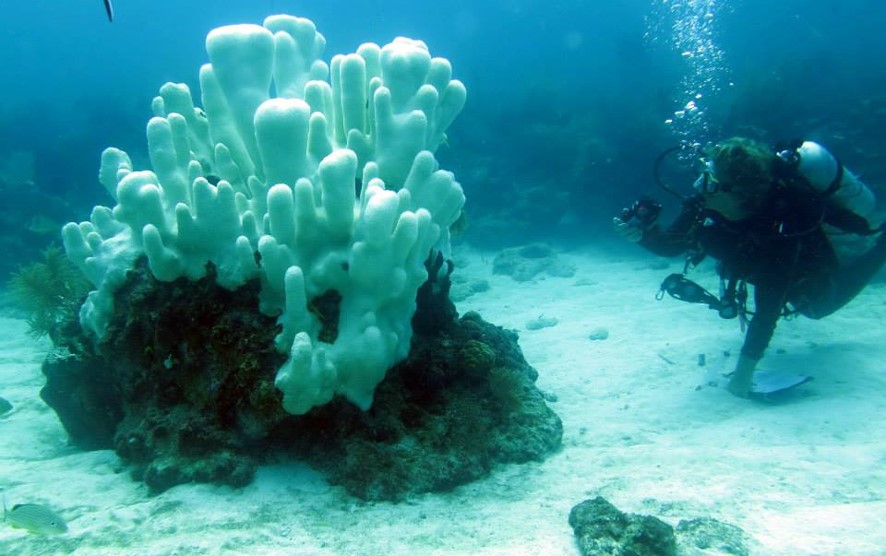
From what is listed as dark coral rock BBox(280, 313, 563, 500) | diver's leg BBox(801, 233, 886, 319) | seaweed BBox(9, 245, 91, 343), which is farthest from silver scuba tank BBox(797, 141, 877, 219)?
seaweed BBox(9, 245, 91, 343)

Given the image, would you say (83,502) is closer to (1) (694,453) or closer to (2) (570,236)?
(1) (694,453)

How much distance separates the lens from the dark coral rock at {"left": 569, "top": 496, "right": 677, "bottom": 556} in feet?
8.27

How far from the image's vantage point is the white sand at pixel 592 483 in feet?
8.71

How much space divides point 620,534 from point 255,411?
2.21m

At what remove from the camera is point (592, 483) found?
341 centimetres

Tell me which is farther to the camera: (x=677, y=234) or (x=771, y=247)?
(x=677, y=234)

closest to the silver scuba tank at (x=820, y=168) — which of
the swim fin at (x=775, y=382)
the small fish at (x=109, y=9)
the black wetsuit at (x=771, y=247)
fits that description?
the black wetsuit at (x=771, y=247)

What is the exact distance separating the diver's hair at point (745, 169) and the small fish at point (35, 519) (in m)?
5.69

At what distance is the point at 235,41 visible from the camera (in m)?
3.39

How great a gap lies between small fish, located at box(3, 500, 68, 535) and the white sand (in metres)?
0.08

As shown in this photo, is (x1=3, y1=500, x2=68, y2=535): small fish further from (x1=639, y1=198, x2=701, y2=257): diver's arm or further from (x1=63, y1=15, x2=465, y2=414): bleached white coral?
(x1=639, y1=198, x2=701, y2=257): diver's arm

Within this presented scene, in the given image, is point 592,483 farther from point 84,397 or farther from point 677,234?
point 84,397

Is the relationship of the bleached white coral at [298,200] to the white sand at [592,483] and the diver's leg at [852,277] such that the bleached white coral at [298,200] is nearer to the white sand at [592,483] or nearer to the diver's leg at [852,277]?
the white sand at [592,483]

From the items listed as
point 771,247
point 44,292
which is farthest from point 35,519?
point 44,292
